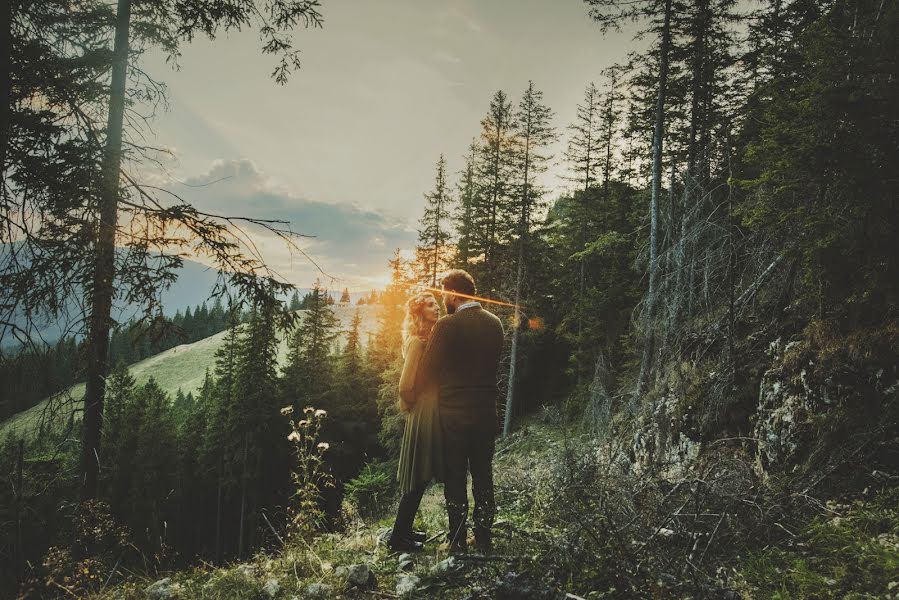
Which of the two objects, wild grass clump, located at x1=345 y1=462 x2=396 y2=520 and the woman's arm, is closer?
the woman's arm

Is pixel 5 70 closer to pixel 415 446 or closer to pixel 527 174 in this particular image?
Answer: pixel 415 446

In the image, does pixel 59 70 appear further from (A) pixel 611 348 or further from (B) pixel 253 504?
(B) pixel 253 504

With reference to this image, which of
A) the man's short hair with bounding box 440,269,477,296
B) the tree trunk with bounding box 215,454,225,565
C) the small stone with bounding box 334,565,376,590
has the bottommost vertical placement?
the tree trunk with bounding box 215,454,225,565

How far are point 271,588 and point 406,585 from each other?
1126mm

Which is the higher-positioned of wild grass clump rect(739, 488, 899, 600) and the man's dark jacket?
the man's dark jacket

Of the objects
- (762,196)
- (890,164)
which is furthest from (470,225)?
(890,164)

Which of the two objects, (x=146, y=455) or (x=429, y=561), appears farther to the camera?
(x=146, y=455)

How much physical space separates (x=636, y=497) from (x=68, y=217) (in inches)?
199

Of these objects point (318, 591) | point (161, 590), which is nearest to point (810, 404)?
point (318, 591)

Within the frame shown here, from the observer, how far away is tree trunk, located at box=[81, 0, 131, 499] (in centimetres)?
350

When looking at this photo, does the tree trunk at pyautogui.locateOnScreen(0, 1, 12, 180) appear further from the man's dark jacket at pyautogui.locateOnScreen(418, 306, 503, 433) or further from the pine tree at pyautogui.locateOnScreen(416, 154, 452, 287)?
the pine tree at pyautogui.locateOnScreen(416, 154, 452, 287)

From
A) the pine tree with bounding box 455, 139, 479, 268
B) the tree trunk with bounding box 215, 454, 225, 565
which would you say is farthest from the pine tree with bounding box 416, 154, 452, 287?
the tree trunk with bounding box 215, 454, 225, 565

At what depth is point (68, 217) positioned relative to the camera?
3375 mm

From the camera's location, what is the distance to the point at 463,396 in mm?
3783
